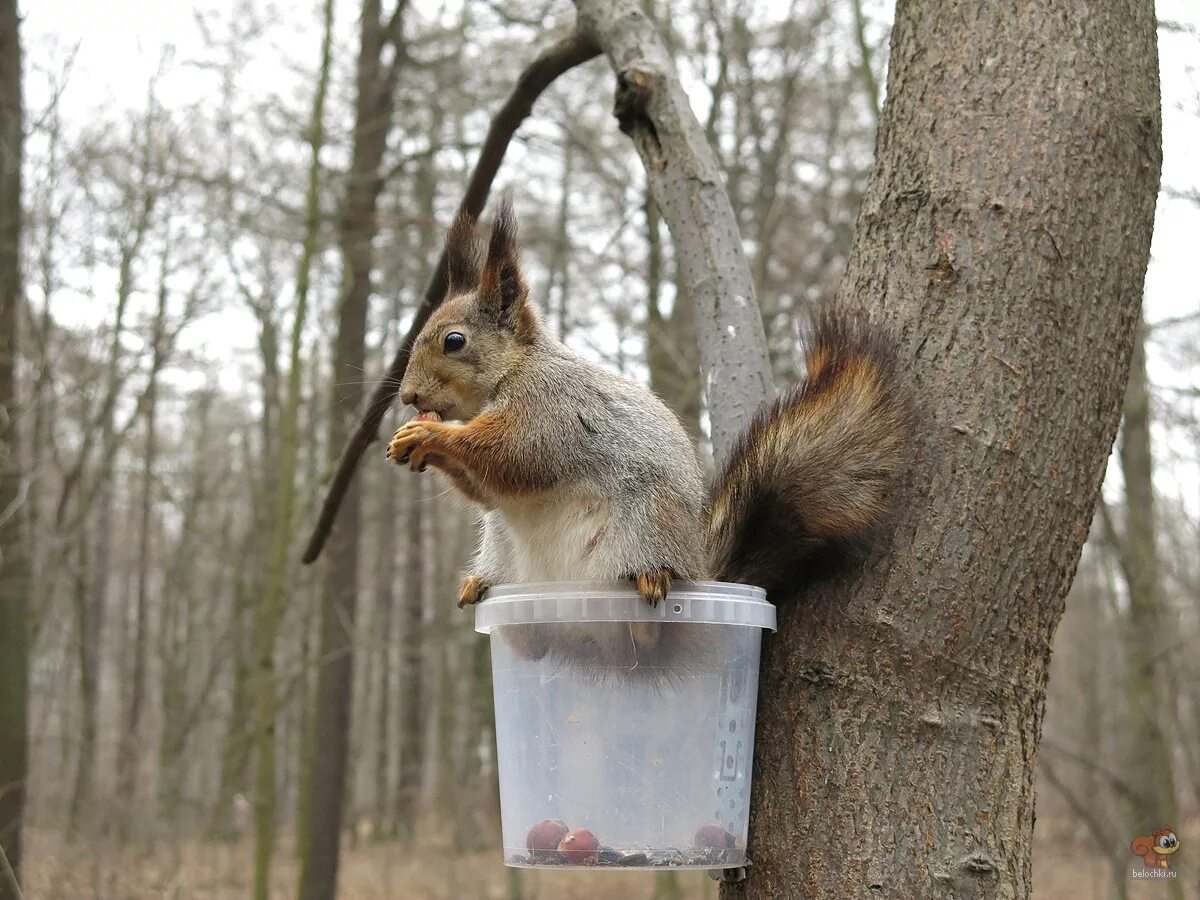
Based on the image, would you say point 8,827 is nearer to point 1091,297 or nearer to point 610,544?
point 610,544

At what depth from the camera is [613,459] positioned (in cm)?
178

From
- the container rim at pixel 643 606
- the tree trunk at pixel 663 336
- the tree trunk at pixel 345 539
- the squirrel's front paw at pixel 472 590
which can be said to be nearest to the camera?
the container rim at pixel 643 606

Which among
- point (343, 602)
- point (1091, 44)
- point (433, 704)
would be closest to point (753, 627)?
point (1091, 44)

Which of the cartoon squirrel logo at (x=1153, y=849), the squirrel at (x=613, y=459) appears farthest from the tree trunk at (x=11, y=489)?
the cartoon squirrel logo at (x=1153, y=849)

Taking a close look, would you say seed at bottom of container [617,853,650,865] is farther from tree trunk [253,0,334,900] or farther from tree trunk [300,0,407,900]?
tree trunk [300,0,407,900]

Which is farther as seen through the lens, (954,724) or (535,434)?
(535,434)

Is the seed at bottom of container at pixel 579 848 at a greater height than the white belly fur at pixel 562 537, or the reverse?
the white belly fur at pixel 562 537

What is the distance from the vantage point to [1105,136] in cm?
157

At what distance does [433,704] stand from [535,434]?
637 inches

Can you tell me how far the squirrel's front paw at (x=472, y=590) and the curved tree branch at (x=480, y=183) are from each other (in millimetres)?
417

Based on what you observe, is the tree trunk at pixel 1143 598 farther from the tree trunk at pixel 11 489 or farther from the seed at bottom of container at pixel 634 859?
the tree trunk at pixel 11 489

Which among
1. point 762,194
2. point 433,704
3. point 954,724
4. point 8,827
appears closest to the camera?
point 954,724

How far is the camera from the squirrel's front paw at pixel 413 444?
170 centimetres

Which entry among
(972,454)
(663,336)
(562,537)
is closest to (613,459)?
(562,537)
